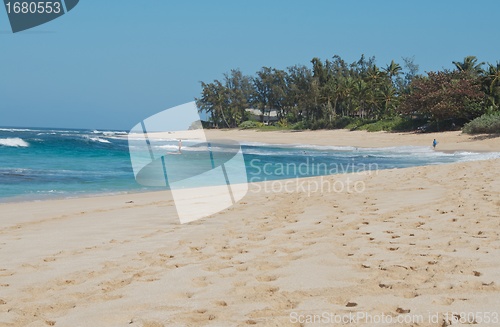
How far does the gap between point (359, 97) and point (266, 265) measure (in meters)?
57.3

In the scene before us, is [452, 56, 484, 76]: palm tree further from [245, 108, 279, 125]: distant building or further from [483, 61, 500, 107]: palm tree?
[245, 108, 279, 125]: distant building

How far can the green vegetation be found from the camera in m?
42.2

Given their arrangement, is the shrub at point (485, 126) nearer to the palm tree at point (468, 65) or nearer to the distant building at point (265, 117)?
the palm tree at point (468, 65)

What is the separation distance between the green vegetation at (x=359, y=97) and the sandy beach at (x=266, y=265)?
37044 mm

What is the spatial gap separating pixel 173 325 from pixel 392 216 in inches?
175

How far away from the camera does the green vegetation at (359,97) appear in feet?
138

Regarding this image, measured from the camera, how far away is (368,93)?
191ft

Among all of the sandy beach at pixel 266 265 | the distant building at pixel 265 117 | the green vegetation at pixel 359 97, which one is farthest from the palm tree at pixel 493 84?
the distant building at pixel 265 117

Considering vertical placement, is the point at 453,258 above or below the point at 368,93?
below

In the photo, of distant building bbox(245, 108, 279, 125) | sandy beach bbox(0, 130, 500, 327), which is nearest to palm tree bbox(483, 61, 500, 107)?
sandy beach bbox(0, 130, 500, 327)

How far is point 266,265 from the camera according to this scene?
4277 mm

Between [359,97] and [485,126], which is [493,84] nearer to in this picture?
[485,126]

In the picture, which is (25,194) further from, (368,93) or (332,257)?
(368,93)

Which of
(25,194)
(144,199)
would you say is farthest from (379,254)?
(25,194)
